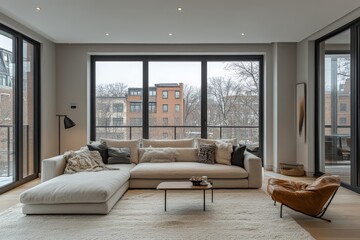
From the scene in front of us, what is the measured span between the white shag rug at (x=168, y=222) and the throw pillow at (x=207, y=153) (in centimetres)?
129

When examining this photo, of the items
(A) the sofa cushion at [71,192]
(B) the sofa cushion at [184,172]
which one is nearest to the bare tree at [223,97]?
(B) the sofa cushion at [184,172]

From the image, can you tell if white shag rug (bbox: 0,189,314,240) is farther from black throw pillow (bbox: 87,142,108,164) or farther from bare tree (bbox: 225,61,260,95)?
bare tree (bbox: 225,61,260,95)

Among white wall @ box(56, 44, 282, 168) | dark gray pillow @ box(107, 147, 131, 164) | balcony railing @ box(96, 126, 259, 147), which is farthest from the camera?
balcony railing @ box(96, 126, 259, 147)

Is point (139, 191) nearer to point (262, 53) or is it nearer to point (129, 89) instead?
point (129, 89)

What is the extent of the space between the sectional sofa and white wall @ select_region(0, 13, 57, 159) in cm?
153

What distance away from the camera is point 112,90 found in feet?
24.6

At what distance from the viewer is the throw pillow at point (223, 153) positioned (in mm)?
5781

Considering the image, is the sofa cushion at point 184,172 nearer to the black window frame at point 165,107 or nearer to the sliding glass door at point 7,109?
the sliding glass door at point 7,109

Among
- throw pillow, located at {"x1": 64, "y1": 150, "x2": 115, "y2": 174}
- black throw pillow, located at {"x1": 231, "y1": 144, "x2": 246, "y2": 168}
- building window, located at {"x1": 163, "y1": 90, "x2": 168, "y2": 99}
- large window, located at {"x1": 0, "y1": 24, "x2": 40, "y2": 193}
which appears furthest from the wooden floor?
building window, located at {"x1": 163, "y1": 90, "x2": 168, "y2": 99}

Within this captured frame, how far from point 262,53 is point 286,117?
1.61 metres

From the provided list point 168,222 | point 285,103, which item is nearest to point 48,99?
point 168,222

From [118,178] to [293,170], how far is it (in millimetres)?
3882

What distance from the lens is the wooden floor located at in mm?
3330

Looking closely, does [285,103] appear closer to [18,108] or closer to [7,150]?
[18,108]
